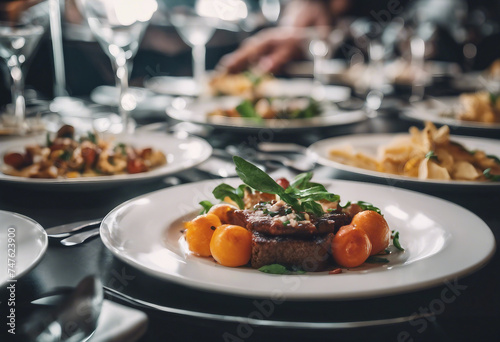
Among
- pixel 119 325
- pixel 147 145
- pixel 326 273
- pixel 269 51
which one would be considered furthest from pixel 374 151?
pixel 269 51

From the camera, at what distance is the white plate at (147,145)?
1.33m

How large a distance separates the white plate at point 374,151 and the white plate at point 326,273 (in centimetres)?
11

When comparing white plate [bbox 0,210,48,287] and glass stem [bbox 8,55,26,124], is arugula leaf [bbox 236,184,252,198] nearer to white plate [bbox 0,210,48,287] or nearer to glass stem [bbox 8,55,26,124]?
white plate [bbox 0,210,48,287]

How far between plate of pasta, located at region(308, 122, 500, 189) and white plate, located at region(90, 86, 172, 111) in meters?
1.46

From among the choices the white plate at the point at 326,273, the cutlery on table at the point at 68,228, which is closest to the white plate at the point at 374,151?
the white plate at the point at 326,273

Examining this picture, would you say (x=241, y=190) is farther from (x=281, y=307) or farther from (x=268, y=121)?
(x=268, y=121)

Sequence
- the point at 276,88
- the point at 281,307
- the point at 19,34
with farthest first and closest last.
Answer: the point at 276,88 < the point at 19,34 < the point at 281,307

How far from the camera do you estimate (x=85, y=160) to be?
5.12ft

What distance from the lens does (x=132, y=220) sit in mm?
1084

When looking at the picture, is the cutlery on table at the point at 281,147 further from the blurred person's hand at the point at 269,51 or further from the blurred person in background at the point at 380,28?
the blurred person's hand at the point at 269,51

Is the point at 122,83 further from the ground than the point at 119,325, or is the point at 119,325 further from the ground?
the point at 122,83

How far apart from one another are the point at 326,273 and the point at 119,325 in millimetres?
405

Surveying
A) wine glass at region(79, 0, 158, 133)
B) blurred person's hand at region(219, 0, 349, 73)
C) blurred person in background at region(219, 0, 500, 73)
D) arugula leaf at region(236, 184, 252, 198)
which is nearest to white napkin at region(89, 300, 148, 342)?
arugula leaf at region(236, 184, 252, 198)

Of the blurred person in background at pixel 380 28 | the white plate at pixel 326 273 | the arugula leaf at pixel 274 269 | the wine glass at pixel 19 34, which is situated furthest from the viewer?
the blurred person in background at pixel 380 28
